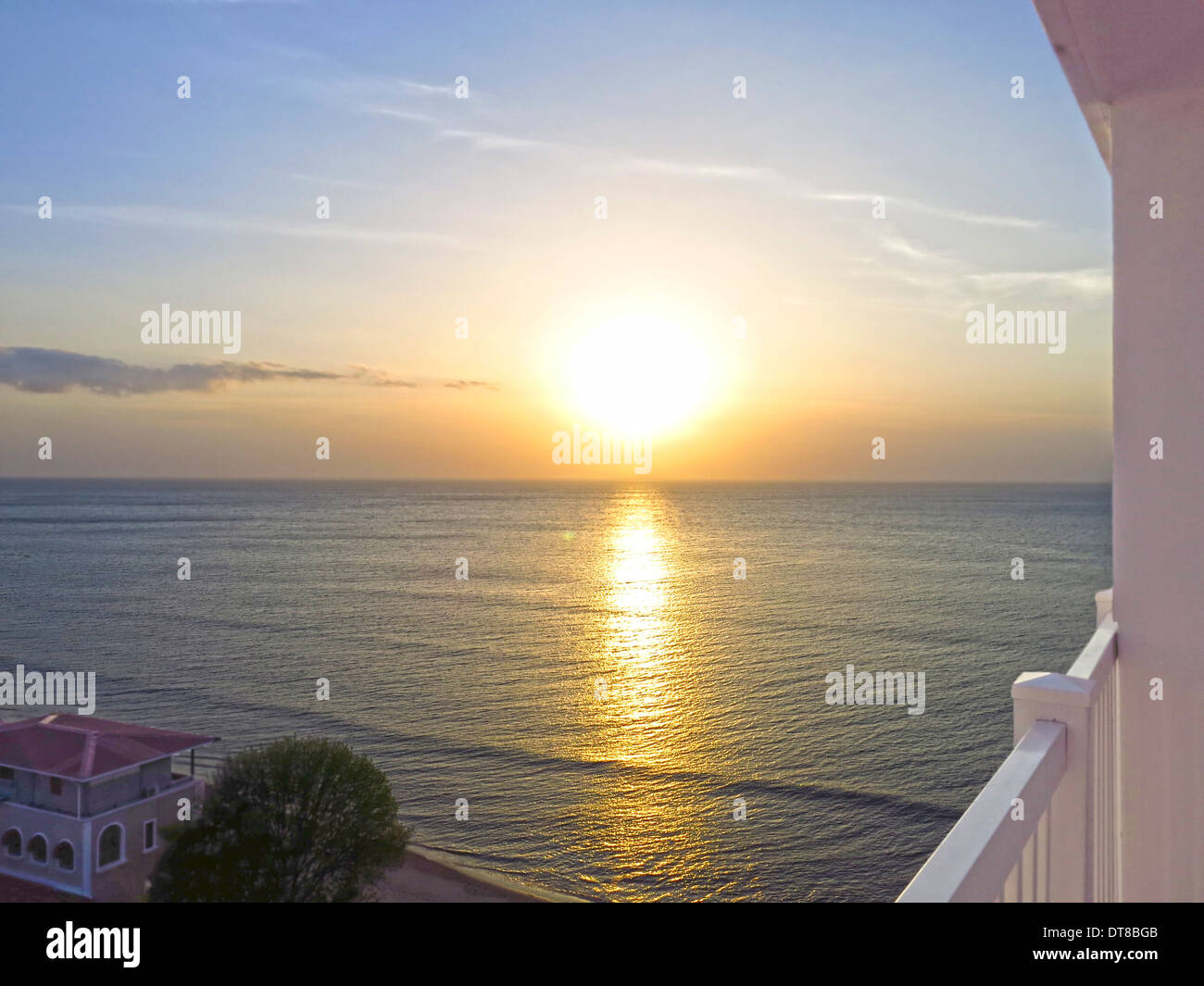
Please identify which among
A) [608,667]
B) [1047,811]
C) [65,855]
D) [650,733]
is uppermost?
[1047,811]

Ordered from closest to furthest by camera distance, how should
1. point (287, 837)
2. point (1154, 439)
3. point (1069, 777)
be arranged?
point (1069, 777)
point (1154, 439)
point (287, 837)

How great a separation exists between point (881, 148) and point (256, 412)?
49415 mm

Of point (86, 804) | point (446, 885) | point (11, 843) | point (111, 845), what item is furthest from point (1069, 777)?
point (11, 843)

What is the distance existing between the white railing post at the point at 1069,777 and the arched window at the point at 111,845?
1589 cm

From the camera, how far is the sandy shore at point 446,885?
1348cm

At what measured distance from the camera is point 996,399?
185 feet

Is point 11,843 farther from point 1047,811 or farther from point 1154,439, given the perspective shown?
point 1154,439

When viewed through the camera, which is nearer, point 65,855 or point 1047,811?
point 1047,811

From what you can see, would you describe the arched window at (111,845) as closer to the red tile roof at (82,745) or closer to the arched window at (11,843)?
the red tile roof at (82,745)

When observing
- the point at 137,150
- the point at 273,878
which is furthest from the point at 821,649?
the point at 137,150

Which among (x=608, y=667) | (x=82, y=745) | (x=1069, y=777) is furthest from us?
(x=608, y=667)

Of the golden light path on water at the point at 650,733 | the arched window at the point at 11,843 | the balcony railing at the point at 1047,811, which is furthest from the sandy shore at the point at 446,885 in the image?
the balcony railing at the point at 1047,811

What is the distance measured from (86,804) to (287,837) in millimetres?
3360

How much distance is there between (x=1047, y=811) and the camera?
4.01 ft
